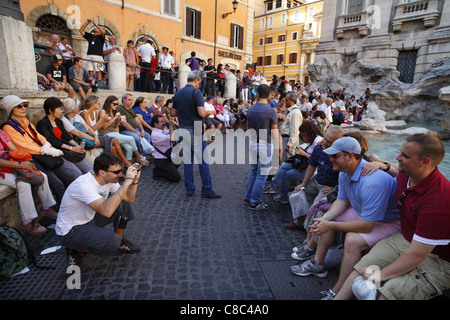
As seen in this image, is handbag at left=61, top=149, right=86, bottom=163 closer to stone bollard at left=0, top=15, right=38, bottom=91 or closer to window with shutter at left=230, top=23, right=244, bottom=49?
stone bollard at left=0, top=15, right=38, bottom=91

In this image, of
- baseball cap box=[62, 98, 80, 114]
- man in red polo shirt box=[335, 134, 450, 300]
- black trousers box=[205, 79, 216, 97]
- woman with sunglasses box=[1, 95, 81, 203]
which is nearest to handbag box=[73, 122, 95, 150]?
baseball cap box=[62, 98, 80, 114]

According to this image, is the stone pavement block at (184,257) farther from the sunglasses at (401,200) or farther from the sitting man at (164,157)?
the sunglasses at (401,200)

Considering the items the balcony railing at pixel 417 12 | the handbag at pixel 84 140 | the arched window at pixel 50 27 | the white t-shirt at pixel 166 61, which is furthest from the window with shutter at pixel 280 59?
the handbag at pixel 84 140

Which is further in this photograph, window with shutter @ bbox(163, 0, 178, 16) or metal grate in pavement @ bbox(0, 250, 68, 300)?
window with shutter @ bbox(163, 0, 178, 16)

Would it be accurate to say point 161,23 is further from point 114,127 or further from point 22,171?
point 22,171

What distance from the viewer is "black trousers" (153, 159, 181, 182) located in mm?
5637

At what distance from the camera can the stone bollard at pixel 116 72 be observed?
835 centimetres

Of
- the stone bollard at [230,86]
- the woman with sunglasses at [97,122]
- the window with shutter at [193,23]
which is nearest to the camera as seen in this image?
the woman with sunglasses at [97,122]

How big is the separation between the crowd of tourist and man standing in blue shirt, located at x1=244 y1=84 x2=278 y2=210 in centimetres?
2

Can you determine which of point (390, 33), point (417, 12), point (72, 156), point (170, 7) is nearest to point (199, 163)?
point (72, 156)

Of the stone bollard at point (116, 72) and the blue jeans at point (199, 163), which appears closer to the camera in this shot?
the blue jeans at point (199, 163)

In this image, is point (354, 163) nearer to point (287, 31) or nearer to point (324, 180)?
point (324, 180)

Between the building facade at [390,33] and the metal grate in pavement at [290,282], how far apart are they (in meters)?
22.2

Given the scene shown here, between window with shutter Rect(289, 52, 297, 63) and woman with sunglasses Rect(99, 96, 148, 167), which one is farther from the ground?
window with shutter Rect(289, 52, 297, 63)
